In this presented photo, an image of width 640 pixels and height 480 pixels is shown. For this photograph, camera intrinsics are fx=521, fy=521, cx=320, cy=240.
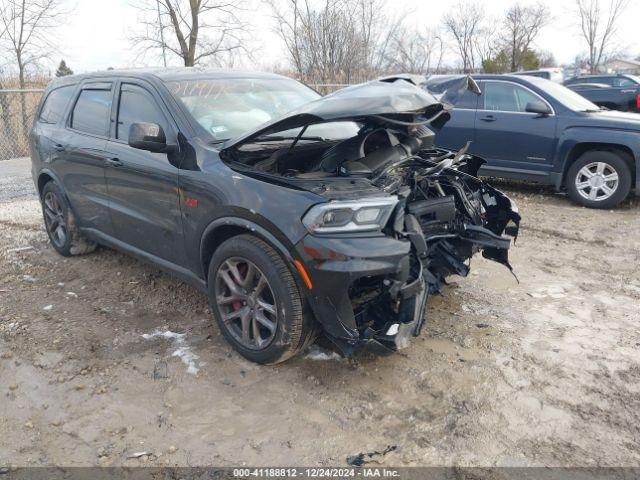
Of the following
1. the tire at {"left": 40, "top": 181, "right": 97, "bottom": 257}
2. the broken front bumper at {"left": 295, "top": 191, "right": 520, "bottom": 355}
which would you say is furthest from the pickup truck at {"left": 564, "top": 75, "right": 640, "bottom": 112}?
the tire at {"left": 40, "top": 181, "right": 97, "bottom": 257}

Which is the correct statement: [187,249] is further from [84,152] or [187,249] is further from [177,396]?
[84,152]

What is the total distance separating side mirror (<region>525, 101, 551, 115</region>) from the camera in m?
7.32

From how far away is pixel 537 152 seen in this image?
7.42 m

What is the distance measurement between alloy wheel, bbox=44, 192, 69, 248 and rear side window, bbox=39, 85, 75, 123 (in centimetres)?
78

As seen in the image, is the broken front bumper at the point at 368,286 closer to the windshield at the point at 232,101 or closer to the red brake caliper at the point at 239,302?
the red brake caliper at the point at 239,302

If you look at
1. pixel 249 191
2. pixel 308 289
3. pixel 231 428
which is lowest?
pixel 231 428

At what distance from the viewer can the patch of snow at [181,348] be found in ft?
11.1

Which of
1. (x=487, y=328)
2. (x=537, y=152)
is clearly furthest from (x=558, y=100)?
(x=487, y=328)

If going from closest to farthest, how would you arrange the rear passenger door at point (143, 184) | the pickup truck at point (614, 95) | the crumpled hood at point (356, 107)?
the crumpled hood at point (356, 107) → the rear passenger door at point (143, 184) → the pickup truck at point (614, 95)

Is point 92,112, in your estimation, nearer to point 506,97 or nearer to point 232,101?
point 232,101

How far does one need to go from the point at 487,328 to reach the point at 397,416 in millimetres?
1270

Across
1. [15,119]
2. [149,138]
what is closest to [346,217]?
[149,138]

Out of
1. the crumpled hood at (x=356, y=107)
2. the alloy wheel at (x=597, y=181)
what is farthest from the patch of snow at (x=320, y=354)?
the alloy wheel at (x=597, y=181)

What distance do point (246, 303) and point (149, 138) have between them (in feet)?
4.21
